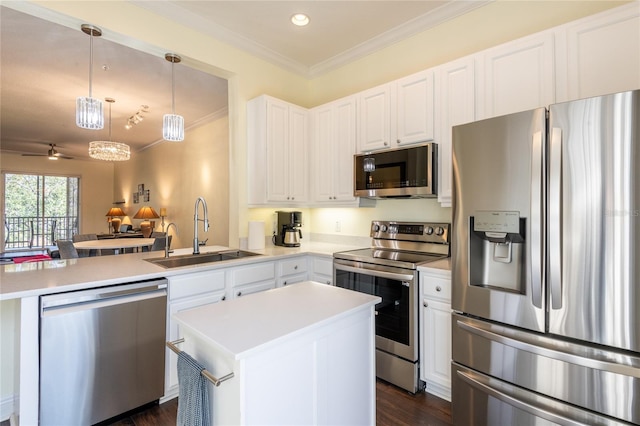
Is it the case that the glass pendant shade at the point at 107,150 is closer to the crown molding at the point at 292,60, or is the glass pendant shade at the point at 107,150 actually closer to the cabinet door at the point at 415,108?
the crown molding at the point at 292,60

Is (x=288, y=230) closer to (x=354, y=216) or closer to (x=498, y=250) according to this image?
(x=354, y=216)

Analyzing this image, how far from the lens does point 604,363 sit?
1.29 m

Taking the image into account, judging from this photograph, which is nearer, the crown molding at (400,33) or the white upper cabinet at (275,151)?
the crown molding at (400,33)

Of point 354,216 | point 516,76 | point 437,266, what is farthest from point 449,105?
point 354,216

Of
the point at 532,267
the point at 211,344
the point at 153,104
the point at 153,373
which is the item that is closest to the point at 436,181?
the point at 532,267

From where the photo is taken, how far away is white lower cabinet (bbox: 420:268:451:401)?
2045mm

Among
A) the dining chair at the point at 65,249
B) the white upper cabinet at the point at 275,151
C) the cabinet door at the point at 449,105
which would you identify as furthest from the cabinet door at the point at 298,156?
the dining chair at the point at 65,249

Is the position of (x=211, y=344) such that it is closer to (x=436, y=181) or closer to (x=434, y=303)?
(x=434, y=303)

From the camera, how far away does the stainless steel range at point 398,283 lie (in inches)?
85.9

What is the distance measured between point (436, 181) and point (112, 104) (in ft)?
15.3

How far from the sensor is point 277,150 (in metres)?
3.15

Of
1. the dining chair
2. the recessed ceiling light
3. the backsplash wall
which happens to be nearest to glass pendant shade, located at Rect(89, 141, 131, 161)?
the dining chair

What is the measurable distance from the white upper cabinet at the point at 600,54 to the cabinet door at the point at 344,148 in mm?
1591

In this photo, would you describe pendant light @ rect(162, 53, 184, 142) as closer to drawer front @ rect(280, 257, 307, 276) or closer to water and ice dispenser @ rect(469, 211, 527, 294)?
drawer front @ rect(280, 257, 307, 276)
